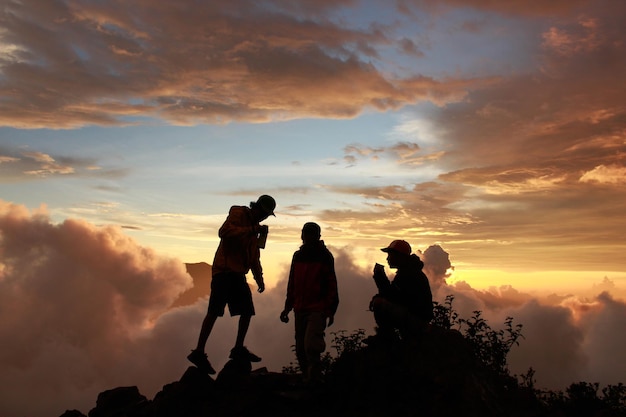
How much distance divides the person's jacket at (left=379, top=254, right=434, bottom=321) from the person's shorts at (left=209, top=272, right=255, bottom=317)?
2.75 meters

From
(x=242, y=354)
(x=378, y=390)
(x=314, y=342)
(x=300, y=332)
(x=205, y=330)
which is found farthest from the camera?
(x=242, y=354)

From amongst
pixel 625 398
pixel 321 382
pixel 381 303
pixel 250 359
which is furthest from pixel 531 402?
pixel 625 398

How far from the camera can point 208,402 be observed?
9.69 metres

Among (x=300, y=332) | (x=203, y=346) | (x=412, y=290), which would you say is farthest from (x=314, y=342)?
(x=203, y=346)

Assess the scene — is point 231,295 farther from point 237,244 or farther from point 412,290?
point 412,290

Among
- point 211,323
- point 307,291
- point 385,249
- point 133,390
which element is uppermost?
point 385,249

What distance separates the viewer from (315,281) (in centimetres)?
931

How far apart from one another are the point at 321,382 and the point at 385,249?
2.70m

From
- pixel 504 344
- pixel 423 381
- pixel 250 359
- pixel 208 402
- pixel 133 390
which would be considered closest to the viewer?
pixel 423 381

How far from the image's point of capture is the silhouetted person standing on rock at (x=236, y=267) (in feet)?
32.1

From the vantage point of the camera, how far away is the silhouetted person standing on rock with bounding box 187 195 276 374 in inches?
385

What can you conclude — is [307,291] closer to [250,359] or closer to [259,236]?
[259,236]

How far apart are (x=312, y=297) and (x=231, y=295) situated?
179cm

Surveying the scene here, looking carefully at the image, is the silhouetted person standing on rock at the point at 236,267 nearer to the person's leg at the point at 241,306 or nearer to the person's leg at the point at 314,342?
the person's leg at the point at 241,306
